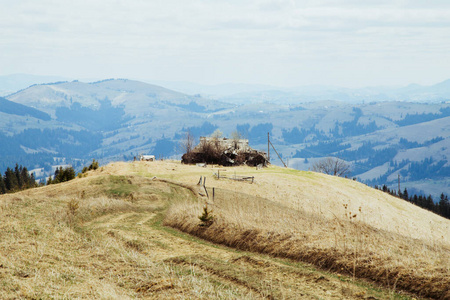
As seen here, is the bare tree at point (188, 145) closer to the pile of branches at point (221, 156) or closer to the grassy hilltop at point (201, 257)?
the pile of branches at point (221, 156)

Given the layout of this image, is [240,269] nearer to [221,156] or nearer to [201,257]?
[201,257]

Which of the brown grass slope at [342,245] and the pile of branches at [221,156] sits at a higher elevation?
the brown grass slope at [342,245]

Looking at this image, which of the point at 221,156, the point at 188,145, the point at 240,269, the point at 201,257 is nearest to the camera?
the point at 240,269

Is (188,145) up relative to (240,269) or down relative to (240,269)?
down

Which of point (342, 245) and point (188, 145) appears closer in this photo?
point (342, 245)

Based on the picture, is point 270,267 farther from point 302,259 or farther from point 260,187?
point 260,187

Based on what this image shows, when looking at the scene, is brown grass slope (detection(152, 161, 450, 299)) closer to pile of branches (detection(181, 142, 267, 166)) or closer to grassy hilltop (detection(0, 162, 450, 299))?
grassy hilltop (detection(0, 162, 450, 299))

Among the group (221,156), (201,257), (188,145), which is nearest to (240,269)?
(201,257)

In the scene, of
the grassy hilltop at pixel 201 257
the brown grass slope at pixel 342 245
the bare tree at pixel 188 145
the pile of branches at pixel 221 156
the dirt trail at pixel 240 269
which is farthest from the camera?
the bare tree at pixel 188 145

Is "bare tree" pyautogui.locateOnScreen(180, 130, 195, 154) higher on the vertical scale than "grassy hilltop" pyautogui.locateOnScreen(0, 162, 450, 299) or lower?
lower

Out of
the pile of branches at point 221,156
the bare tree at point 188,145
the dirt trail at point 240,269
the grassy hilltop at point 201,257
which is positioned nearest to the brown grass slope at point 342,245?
the grassy hilltop at point 201,257

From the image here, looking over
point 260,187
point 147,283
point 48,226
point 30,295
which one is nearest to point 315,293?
point 147,283

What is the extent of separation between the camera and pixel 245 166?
7100 cm

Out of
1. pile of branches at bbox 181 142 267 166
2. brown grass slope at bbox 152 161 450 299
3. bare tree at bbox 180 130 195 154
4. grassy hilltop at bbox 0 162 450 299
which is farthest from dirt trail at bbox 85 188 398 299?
bare tree at bbox 180 130 195 154
